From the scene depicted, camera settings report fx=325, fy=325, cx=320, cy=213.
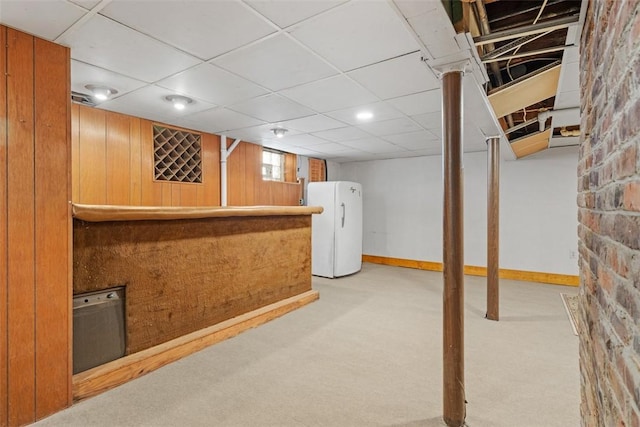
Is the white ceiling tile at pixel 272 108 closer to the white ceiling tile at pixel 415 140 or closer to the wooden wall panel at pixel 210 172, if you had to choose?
the wooden wall panel at pixel 210 172

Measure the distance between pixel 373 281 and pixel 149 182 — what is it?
3288 mm

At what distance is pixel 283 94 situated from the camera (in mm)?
2627

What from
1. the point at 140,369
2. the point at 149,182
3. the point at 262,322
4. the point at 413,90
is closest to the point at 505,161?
the point at 413,90

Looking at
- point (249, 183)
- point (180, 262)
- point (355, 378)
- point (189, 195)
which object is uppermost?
point (249, 183)

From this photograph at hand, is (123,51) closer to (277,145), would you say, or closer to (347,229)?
(277,145)

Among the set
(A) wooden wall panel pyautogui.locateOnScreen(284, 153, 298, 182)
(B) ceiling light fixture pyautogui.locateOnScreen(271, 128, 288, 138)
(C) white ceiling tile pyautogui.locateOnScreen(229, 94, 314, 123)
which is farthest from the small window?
(C) white ceiling tile pyautogui.locateOnScreen(229, 94, 314, 123)

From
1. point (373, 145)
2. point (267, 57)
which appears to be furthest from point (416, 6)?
point (373, 145)

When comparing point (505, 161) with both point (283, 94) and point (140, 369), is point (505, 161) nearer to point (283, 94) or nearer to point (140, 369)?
point (283, 94)

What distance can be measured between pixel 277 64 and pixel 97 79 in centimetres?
133

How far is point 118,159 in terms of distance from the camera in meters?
3.23

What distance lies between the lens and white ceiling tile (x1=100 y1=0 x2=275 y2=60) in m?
1.47

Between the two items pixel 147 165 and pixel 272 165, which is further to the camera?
pixel 272 165

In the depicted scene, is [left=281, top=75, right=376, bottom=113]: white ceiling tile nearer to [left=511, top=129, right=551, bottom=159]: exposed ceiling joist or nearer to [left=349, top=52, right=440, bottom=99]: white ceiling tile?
[left=349, top=52, right=440, bottom=99]: white ceiling tile

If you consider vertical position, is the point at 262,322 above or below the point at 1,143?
below
